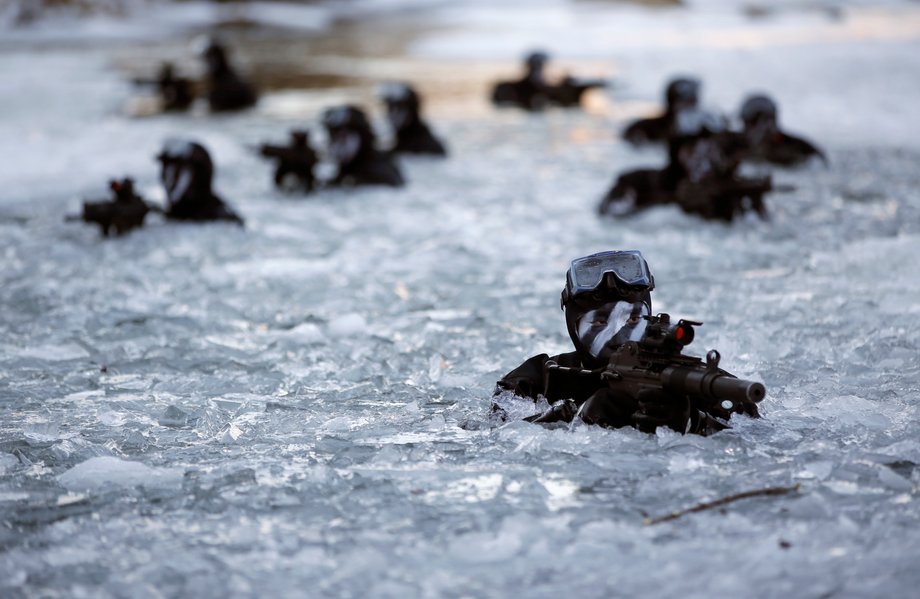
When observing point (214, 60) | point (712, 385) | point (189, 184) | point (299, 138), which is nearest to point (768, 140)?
point (299, 138)

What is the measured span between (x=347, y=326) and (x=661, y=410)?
3.44 m

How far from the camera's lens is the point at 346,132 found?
535 inches

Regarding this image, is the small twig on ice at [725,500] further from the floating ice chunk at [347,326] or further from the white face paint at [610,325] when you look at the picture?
the floating ice chunk at [347,326]

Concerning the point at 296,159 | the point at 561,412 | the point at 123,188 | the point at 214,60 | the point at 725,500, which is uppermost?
the point at 214,60

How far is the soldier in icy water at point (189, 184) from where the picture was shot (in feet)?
37.6

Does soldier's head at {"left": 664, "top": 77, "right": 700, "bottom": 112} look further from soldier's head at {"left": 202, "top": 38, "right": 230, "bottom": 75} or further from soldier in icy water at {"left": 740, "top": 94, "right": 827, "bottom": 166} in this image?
soldier's head at {"left": 202, "top": 38, "right": 230, "bottom": 75}

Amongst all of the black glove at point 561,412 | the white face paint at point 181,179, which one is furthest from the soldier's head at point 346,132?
the black glove at point 561,412

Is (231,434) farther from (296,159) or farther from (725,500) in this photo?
(296,159)

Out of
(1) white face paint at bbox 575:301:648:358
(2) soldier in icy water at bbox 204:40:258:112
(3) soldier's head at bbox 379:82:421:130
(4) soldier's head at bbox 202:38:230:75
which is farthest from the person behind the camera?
(4) soldier's head at bbox 202:38:230:75

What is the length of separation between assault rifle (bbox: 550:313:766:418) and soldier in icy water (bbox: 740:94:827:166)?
9618mm

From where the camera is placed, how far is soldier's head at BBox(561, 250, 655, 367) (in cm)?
547

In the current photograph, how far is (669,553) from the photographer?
4.49 metres

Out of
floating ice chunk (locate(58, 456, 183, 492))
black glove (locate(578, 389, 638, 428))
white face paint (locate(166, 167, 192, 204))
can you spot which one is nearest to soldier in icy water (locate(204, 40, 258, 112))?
white face paint (locate(166, 167, 192, 204))

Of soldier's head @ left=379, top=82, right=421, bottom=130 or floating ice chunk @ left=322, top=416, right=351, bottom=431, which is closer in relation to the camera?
floating ice chunk @ left=322, top=416, right=351, bottom=431
